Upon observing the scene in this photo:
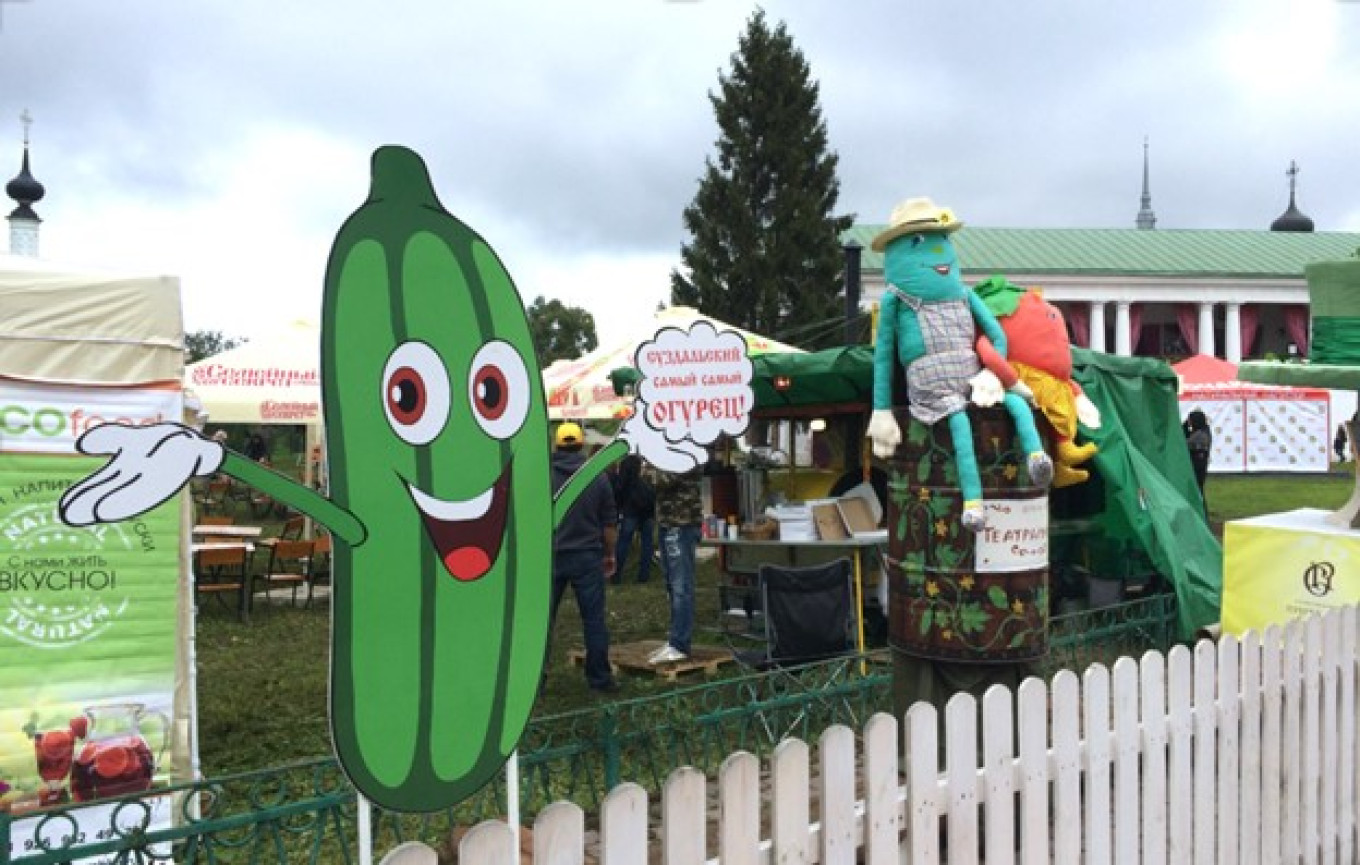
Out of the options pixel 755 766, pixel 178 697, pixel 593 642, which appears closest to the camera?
pixel 755 766

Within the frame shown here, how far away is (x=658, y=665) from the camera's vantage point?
6.82 m

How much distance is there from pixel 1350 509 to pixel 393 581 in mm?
5084

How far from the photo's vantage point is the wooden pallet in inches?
269

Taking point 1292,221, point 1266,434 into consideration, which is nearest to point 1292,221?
point 1292,221

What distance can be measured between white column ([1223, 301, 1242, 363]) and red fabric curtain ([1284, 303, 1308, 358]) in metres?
2.22

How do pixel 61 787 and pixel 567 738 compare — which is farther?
pixel 567 738

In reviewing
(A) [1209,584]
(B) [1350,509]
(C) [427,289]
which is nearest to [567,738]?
(C) [427,289]

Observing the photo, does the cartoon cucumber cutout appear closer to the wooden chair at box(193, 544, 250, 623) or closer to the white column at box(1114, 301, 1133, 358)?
the wooden chair at box(193, 544, 250, 623)

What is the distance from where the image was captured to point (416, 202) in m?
2.21

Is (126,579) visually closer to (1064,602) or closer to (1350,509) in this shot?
(1350,509)

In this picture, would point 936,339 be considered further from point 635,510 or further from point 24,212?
point 24,212

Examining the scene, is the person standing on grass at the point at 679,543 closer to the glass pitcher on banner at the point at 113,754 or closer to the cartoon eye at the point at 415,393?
the glass pitcher on banner at the point at 113,754

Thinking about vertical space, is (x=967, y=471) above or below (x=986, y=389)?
below

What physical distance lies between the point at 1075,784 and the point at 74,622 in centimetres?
349
